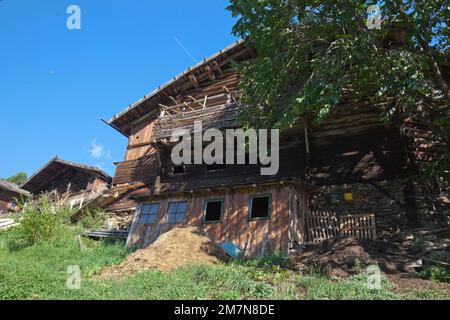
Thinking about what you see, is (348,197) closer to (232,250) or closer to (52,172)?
(232,250)

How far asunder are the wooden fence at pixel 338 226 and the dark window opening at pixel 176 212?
206 inches

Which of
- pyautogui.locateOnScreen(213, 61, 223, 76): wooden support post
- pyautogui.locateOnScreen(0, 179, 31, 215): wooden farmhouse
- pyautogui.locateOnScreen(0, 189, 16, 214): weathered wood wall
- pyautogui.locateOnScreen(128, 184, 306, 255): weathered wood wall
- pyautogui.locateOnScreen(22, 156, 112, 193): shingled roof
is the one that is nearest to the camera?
pyautogui.locateOnScreen(128, 184, 306, 255): weathered wood wall

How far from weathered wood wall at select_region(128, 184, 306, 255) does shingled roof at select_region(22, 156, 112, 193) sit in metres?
13.8

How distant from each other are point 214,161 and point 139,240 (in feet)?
17.7

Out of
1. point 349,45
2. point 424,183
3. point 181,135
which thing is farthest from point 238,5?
point 424,183

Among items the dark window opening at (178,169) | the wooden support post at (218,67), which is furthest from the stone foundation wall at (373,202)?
the wooden support post at (218,67)

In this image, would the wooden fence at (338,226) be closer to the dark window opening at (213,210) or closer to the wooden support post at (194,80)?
the dark window opening at (213,210)

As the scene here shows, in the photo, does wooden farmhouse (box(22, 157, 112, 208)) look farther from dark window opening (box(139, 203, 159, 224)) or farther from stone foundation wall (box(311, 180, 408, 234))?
stone foundation wall (box(311, 180, 408, 234))

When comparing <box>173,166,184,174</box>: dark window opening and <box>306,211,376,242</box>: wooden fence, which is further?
<box>173,166,184,174</box>: dark window opening

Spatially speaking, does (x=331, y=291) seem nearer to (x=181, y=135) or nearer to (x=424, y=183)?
(x=424, y=183)

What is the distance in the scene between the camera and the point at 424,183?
490 inches

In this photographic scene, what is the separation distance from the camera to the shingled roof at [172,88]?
20.0 metres

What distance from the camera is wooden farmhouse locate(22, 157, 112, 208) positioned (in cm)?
2701

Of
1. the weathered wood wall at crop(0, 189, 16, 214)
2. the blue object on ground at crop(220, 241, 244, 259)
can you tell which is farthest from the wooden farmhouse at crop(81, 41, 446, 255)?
the weathered wood wall at crop(0, 189, 16, 214)
